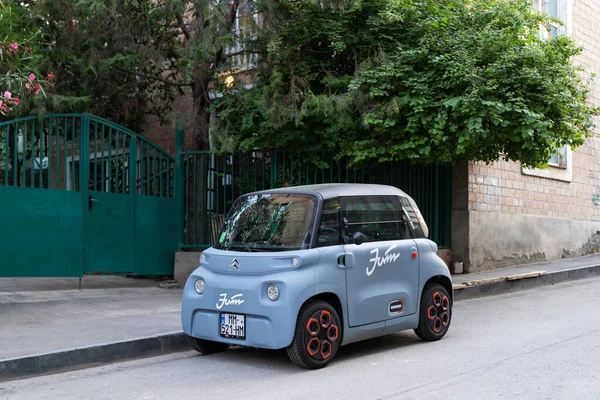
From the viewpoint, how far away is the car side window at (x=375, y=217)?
23.2ft

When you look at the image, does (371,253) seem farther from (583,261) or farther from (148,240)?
(583,261)

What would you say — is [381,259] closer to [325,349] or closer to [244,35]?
[325,349]

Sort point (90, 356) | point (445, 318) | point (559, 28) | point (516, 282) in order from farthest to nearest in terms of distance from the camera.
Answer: point (559, 28)
point (516, 282)
point (445, 318)
point (90, 356)

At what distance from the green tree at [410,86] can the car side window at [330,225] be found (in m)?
3.68

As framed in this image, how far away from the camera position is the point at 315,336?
638cm

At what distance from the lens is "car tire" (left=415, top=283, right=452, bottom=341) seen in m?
7.61

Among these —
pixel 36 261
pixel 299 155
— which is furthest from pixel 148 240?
pixel 299 155

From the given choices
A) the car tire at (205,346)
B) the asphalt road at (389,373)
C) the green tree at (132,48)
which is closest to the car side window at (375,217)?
the asphalt road at (389,373)

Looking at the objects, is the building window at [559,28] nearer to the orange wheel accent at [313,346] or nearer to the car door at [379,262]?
the car door at [379,262]

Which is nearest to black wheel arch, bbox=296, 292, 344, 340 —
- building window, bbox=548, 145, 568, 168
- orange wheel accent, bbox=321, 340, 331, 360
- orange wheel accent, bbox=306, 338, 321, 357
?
orange wheel accent, bbox=321, 340, 331, 360

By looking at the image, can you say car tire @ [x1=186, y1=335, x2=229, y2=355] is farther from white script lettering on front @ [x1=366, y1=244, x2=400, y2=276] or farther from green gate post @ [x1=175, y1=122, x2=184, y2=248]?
green gate post @ [x1=175, y1=122, x2=184, y2=248]

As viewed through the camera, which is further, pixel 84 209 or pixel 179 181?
pixel 179 181

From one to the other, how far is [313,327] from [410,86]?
542cm

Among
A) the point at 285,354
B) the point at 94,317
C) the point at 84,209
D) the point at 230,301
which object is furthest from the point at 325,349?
the point at 84,209
